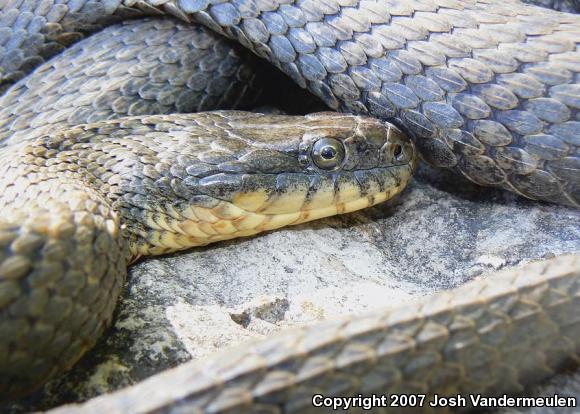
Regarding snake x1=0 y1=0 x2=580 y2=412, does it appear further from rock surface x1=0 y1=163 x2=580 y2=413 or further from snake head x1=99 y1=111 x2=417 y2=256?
rock surface x1=0 y1=163 x2=580 y2=413

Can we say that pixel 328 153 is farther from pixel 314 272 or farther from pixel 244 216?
pixel 314 272

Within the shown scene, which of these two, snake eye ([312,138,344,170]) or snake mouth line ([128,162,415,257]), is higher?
snake eye ([312,138,344,170])

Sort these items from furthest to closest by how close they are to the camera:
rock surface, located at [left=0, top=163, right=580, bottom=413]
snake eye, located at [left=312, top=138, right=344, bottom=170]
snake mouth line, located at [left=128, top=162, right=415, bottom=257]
Result: snake eye, located at [left=312, top=138, right=344, bottom=170]
snake mouth line, located at [left=128, top=162, right=415, bottom=257]
rock surface, located at [left=0, top=163, right=580, bottom=413]

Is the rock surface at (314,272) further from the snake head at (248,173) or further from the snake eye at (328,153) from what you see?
the snake eye at (328,153)

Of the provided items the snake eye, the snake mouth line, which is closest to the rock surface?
the snake mouth line

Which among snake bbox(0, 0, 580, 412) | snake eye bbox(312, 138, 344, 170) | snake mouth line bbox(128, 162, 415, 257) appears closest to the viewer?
snake bbox(0, 0, 580, 412)

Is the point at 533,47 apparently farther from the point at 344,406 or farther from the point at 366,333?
the point at 344,406

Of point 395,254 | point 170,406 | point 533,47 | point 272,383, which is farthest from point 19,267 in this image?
point 533,47
